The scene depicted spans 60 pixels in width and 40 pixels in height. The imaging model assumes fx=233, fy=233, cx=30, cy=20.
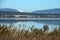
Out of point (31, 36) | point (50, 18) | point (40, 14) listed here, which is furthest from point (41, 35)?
point (50, 18)

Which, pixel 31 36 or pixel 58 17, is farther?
pixel 58 17

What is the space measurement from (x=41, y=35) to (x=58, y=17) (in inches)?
74.4

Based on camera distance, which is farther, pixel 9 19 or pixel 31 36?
pixel 9 19

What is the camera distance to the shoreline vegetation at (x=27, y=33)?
218 inches

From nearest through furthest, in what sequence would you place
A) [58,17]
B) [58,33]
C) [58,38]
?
[58,38] < [58,33] < [58,17]

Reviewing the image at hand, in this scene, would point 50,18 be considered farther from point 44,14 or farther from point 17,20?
point 17,20

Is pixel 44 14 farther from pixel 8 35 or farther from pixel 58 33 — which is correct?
pixel 8 35

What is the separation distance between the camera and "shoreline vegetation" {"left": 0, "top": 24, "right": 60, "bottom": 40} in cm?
554

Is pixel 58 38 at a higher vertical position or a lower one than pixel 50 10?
Answer: lower

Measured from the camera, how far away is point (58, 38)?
218 inches

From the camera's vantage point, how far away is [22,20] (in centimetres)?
710

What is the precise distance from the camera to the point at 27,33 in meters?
5.75

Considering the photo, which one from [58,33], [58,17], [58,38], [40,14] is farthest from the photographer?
[58,17]

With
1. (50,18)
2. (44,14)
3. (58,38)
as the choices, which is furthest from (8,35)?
(50,18)
